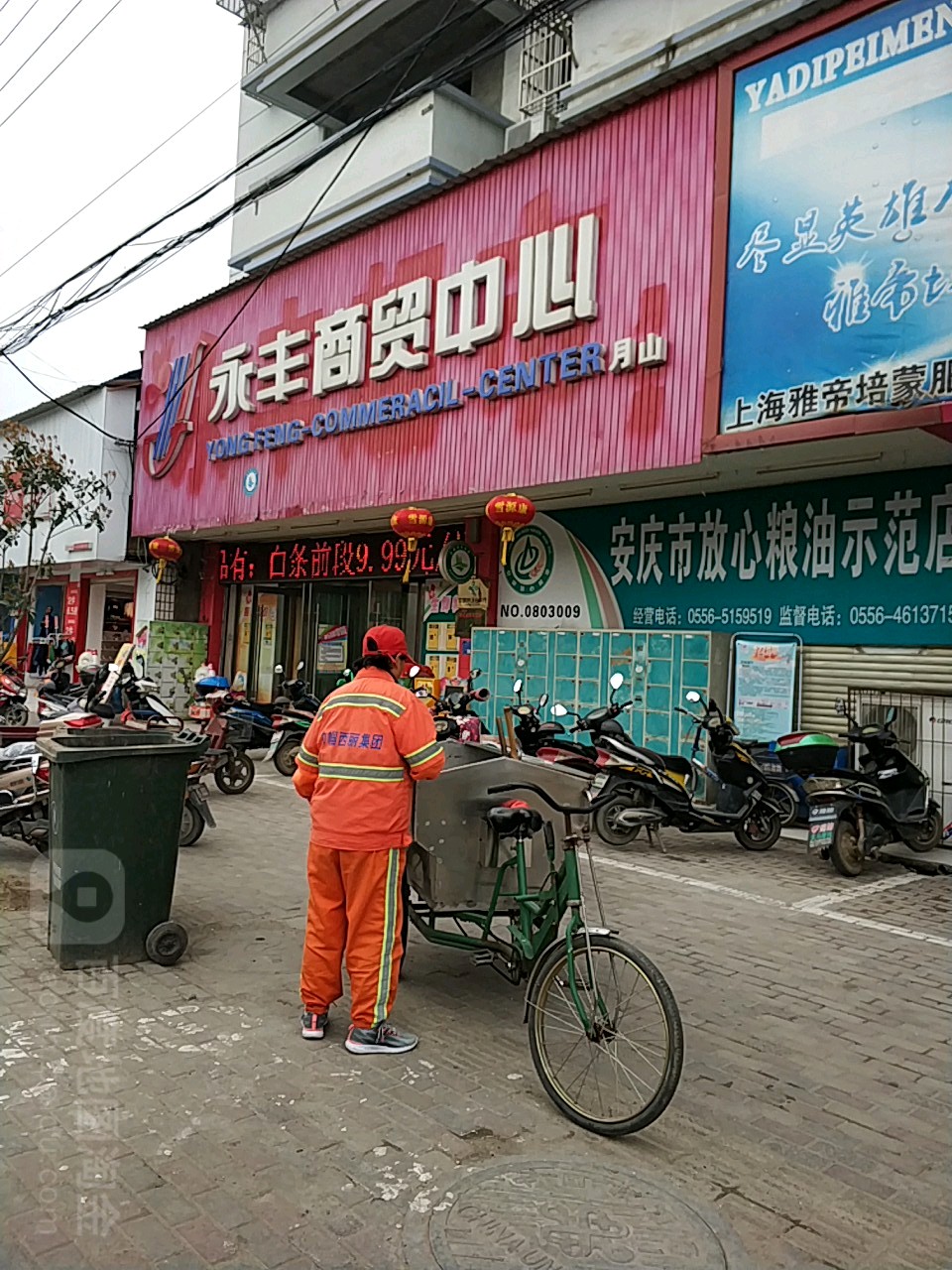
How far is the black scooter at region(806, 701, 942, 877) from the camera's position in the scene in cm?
757

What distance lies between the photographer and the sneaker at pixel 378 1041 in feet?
12.8

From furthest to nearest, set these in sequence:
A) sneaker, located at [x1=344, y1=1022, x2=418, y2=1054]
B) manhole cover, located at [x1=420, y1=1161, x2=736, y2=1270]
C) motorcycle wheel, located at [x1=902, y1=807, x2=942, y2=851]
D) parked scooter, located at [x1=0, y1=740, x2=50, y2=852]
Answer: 1. motorcycle wheel, located at [x1=902, y1=807, x2=942, y2=851]
2. parked scooter, located at [x1=0, y1=740, x2=50, y2=852]
3. sneaker, located at [x1=344, y1=1022, x2=418, y2=1054]
4. manhole cover, located at [x1=420, y1=1161, x2=736, y2=1270]

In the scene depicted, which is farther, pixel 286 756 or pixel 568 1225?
pixel 286 756

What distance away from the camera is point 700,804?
884 cm

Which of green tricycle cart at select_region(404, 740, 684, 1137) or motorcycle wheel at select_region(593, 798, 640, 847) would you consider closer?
green tricycle cart at select_region(404, 740, 684, 1137)

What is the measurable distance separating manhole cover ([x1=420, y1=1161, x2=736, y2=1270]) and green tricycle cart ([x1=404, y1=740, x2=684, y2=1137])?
321mm

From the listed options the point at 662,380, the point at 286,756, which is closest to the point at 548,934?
the point at 662,380

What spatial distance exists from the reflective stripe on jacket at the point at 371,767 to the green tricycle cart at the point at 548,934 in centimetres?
32

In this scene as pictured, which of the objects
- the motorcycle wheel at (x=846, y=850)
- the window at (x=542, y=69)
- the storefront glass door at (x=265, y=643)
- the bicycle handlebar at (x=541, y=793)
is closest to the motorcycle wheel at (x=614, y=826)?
the motorcycle wheel at (x=846, y=850)

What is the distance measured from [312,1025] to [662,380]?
22.6 feet

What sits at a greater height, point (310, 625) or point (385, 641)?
point (310, 625)

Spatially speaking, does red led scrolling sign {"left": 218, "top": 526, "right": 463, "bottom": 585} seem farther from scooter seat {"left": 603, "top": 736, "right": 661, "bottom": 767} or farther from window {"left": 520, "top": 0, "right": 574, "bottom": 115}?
window {"left": 520, "top": 0, "right": 574, "bottom": 115}

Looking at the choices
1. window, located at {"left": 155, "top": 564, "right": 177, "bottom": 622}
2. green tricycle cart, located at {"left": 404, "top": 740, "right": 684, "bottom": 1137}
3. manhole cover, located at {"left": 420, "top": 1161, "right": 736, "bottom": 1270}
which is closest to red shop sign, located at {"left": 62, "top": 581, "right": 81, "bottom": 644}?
window, located at {"left": 155, "top": 564, "right": 177, "bottom": 622}

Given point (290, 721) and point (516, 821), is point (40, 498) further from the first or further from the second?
point (516, 821)
